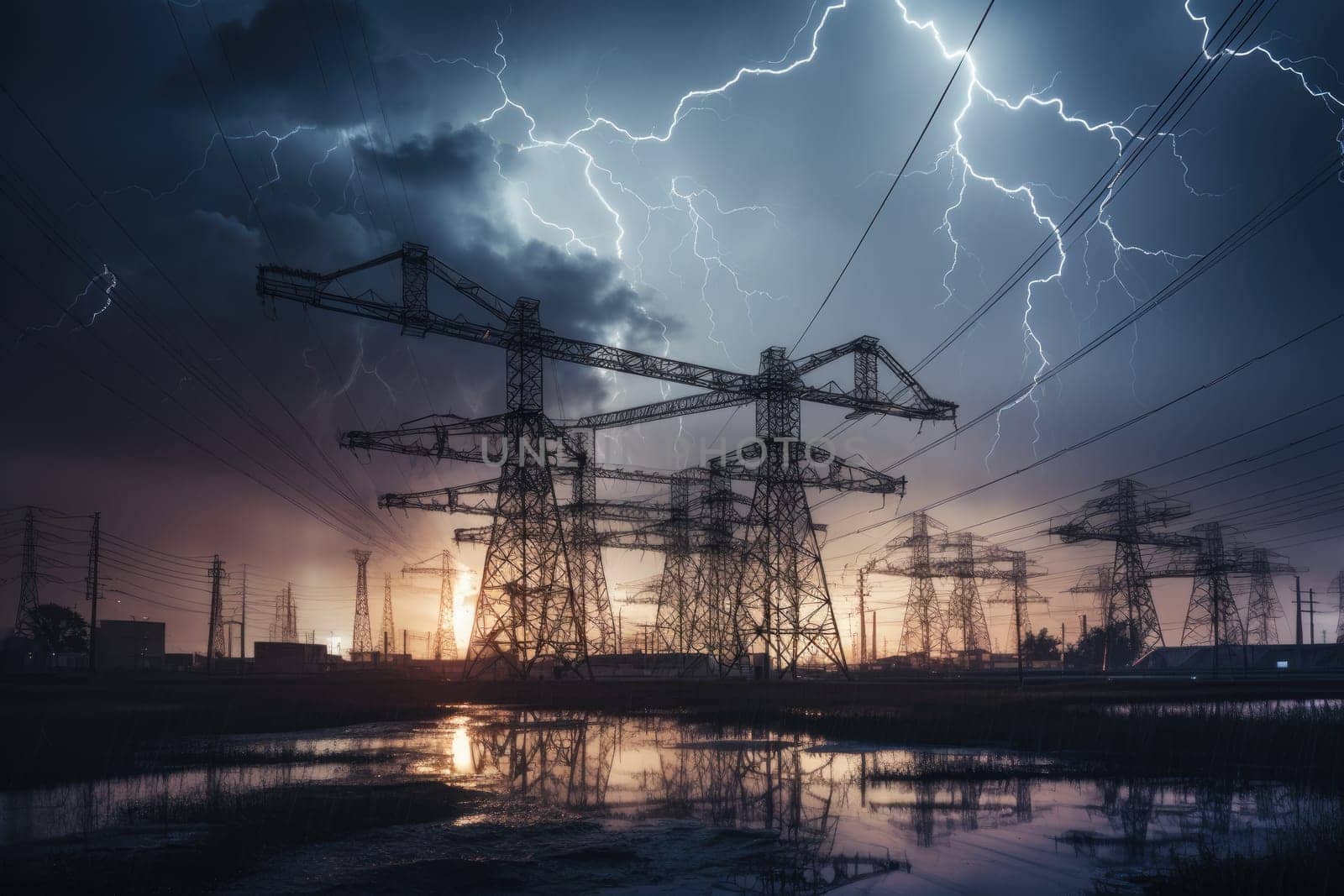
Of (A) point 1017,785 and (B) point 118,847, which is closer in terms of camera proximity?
(B) point 118,847

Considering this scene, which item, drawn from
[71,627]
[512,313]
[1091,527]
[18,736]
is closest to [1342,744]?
[18,736]

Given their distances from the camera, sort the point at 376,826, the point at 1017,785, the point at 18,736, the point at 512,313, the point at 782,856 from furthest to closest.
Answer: the point at 512,313
the point at 18,736
the point at 1017,785
the point at 376,826
the point at 782,856

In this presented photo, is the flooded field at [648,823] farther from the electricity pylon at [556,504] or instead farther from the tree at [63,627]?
the tree at [63,627]

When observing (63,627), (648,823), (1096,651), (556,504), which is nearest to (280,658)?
(63,627)

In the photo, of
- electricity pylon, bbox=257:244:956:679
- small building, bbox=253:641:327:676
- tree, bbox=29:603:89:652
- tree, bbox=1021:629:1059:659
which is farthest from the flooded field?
tree, bbox=1021:629:1059:659

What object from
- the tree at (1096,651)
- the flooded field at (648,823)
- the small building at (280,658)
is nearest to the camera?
the flooded field at (648,823)

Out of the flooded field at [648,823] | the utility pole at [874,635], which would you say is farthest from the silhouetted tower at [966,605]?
the flooded field at [648,823]

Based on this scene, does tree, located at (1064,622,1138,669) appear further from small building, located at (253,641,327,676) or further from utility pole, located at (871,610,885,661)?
small building, located at (253,641,327,676)

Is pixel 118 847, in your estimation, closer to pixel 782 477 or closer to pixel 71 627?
pixel 782 477
